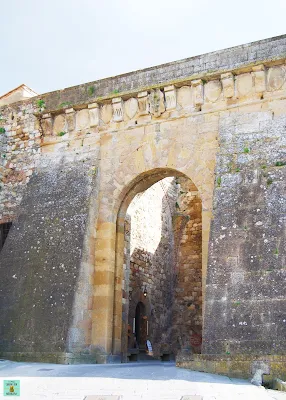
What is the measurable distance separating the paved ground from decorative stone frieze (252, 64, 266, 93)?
16.5 ft

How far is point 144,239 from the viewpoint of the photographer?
1466 cm

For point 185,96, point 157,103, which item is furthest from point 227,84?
point 157,103

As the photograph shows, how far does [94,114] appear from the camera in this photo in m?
11.5

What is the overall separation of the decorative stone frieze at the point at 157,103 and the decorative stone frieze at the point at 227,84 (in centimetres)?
125

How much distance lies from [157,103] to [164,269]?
6253mm

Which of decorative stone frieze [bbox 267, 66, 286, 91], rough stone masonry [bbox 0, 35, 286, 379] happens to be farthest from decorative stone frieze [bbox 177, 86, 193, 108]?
decorative stone frieze [bbox 267, 66, 286, 91]

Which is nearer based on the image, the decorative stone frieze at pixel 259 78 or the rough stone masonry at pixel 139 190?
the rough stone masonry at pixel 139 190

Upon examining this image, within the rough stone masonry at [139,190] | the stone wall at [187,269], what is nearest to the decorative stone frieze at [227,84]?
the rough stone masonry at [139,190]

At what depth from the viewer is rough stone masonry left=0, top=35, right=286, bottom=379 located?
8.37 meters

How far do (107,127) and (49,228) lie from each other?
2.33 meters

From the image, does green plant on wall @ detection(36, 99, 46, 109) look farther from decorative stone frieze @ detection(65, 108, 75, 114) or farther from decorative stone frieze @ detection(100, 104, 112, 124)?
decorative stone frieze @ detection(100, 104, 112, 124)

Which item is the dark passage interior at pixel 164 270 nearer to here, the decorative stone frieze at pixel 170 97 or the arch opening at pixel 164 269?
the arch opening at pixel 164 269

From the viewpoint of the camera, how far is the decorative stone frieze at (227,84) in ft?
33.2

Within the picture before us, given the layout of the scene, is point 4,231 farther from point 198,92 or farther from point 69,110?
point 198,92
